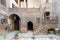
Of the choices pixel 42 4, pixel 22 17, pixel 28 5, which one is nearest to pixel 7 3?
pixel 22 17

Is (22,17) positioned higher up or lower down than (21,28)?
higher up

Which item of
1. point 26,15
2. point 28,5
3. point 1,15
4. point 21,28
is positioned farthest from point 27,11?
point 28,5

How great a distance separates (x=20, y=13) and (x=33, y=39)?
14.1m

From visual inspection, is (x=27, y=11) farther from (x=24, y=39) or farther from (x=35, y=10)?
(x=24, y=39)

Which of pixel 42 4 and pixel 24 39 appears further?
pixel 42 4

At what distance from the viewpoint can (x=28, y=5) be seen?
1681 inches

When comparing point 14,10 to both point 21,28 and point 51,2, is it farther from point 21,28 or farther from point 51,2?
point 51,2

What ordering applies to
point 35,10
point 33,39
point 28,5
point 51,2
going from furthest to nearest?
point 28,5
point 51,2
point 35,10
point 33,39

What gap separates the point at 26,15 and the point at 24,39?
537 inches

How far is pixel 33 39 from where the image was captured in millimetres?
17609

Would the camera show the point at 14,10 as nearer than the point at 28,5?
Yes

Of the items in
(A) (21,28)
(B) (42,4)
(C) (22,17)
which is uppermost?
(B) (42,4)

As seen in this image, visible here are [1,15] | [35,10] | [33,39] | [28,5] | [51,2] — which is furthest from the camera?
[28,5]

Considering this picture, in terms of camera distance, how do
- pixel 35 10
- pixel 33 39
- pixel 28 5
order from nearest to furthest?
pixel 33 39 → pixel 35 10 → pixel 28 5
